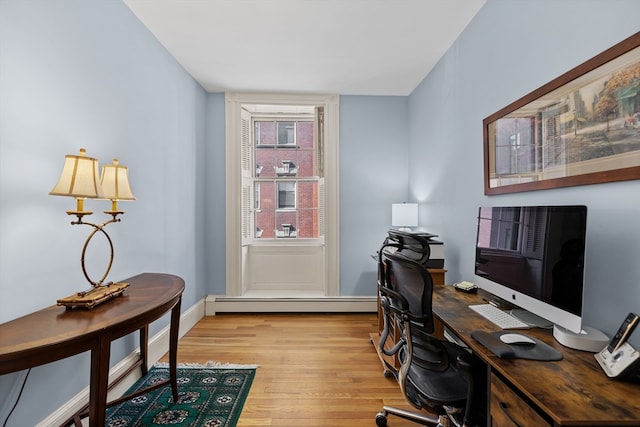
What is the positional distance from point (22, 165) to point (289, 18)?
1917 mm

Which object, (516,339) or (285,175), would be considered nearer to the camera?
(516,339)

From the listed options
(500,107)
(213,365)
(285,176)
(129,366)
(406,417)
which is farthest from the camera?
(285,176)

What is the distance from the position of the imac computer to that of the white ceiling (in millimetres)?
1641

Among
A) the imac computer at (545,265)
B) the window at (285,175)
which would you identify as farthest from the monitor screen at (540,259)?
the window at (285,175)

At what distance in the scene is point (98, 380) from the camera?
3.98ft

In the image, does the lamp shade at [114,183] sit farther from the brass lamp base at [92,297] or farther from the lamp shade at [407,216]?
the lamp shade at [407,216]

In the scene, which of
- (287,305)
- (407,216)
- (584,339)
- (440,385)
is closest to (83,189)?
(440,385)

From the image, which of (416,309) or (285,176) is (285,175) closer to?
(285,176)

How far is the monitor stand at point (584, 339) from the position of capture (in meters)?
1.12

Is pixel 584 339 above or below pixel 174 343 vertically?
above

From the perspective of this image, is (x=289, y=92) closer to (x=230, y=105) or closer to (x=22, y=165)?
(x=230, y=105)

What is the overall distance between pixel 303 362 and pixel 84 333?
1759 millimetres

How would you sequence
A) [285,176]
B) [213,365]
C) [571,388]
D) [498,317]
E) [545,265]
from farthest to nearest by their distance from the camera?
[285,176]
[213,365]
[498,317]
[545,265]
[571,388]

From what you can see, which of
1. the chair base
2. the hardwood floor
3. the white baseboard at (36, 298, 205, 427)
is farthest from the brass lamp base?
the chair base
